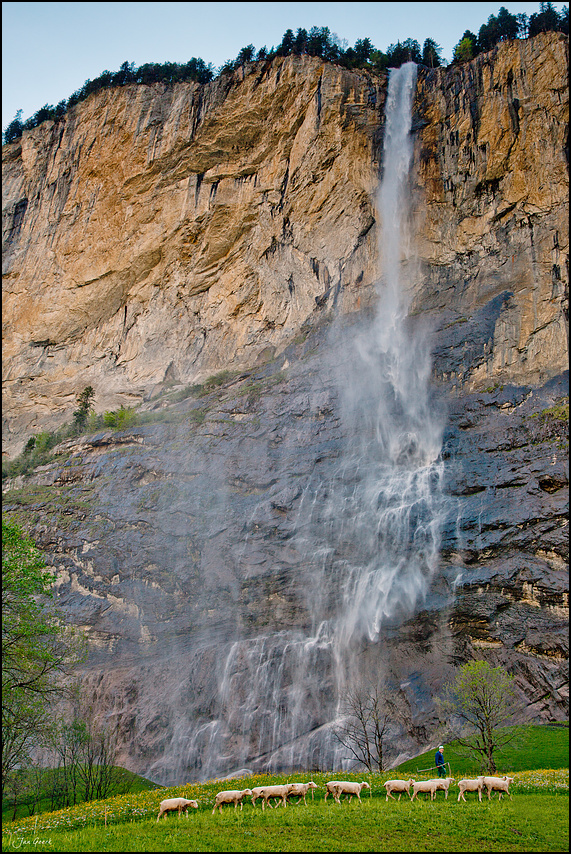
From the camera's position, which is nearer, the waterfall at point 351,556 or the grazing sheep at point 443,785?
the grazing sheep at point 443,785

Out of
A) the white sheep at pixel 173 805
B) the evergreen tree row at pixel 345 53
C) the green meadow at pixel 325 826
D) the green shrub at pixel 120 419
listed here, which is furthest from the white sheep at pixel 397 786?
the evergreen tree row at pixel 345 53

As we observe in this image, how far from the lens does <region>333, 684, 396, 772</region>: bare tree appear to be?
26.2 meters

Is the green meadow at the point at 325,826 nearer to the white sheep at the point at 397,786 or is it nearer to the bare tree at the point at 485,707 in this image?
the white sheep at the point at 397,786

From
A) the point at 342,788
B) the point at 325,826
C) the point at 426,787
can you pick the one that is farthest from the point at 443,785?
the point at 325,826

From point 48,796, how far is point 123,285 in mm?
45982

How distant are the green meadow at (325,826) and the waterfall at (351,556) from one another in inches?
614

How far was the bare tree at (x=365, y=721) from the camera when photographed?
1033 inches

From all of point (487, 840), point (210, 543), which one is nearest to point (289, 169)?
point (210, 543)

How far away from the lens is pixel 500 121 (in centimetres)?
4734

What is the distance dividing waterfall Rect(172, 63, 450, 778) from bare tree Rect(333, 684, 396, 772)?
0.77m

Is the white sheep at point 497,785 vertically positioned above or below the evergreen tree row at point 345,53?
below

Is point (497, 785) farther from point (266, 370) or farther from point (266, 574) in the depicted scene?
point (266, 370)

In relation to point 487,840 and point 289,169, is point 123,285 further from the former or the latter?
point 487,840

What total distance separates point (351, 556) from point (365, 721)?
10.6 meters
